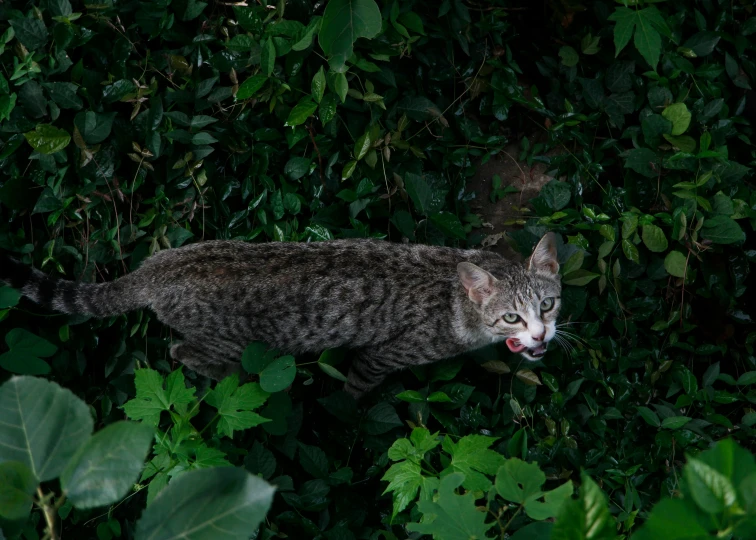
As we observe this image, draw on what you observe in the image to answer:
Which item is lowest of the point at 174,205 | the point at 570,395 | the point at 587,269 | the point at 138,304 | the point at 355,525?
the point at 355,525

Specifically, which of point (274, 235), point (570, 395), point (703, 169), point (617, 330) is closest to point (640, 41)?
point (703, 169)

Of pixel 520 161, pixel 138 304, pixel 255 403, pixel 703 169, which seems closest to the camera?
pixel 255 403

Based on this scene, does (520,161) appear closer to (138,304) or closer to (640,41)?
(640,41)

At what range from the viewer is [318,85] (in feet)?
13.1

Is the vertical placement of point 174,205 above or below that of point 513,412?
above

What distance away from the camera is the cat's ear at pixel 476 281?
3791 mm

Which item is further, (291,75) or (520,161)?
(520,161)

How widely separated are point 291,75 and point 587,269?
7.25ft

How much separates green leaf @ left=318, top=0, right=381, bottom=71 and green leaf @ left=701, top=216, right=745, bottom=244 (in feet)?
9.27

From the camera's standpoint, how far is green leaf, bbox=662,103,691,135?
4406 millimetres

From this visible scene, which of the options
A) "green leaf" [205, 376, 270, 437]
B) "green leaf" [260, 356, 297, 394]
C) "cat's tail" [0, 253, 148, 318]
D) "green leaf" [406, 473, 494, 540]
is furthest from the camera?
"cat's tail" [0, 253, 148, 318]

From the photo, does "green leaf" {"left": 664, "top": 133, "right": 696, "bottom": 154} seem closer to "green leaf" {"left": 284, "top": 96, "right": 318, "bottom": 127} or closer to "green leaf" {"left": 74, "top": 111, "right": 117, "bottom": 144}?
"green leaf" {"left": 284, "top": 96, "right": 318, "bottom": 127}

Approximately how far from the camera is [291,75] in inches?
163

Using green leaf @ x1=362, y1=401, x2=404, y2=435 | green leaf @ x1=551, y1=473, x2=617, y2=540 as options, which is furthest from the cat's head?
green leaf @ x1=551, y1=473, x2=617, y2=540
